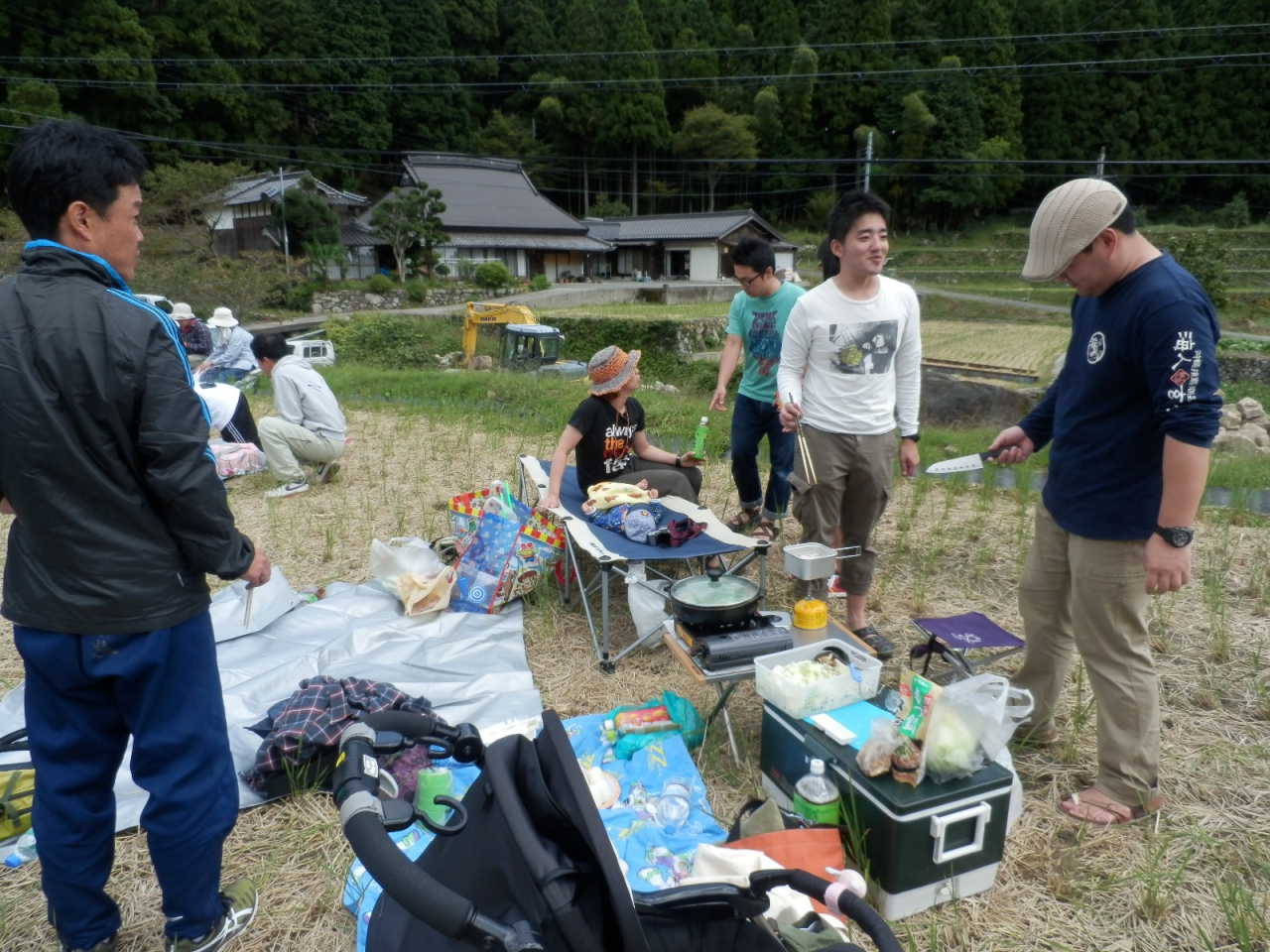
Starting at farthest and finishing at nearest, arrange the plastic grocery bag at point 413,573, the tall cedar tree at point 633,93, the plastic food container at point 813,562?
the tall cedar tree at point 633,93, the plastic grocery bag at point 413,573, the plastic food container at point 813,562

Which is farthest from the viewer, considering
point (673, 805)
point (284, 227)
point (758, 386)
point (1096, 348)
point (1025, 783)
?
point (284, 227)

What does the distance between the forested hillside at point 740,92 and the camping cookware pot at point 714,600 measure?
1164 inches

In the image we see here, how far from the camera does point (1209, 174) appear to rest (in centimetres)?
3272

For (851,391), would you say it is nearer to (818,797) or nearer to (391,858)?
(818,797)

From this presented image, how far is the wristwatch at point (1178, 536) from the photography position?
167cm

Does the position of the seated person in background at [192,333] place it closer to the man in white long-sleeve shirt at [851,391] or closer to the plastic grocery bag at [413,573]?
the plastic grocery bag at [413,573]

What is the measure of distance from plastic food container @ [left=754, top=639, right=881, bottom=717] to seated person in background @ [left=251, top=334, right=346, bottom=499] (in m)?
3.84

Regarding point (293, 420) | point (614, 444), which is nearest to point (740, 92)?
point (293, 420)

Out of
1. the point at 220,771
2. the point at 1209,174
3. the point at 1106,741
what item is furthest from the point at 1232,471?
the point at 1209,174

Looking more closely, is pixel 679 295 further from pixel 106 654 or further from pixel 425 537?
pixel 106 654

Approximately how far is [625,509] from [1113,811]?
6.38ft

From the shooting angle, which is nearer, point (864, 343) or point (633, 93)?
point (864, 343)

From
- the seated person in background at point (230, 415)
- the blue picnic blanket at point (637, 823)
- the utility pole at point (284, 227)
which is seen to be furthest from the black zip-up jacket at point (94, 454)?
the utility pole at point (284, 227)

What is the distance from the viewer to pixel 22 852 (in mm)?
1926
